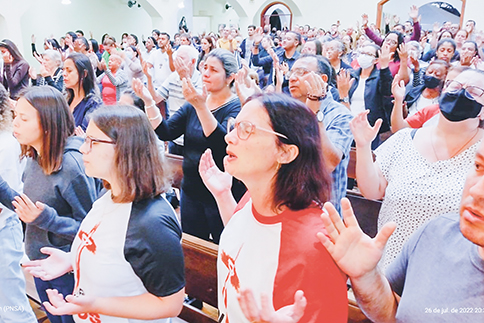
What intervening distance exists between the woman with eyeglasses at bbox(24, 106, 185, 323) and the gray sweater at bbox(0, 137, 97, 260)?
27 cm

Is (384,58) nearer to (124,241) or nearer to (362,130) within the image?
(362,130)

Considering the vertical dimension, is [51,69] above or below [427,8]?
below

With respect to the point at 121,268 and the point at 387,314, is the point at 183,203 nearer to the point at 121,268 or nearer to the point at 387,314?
the point at 121,268

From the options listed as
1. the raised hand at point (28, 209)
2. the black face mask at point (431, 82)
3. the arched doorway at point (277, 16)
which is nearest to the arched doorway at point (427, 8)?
the arched doorway at point (277, 16)

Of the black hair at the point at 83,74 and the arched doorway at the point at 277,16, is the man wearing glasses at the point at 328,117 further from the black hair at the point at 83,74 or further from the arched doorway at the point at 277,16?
the arched doorway at the point at 277,16

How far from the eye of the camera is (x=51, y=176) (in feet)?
5.67

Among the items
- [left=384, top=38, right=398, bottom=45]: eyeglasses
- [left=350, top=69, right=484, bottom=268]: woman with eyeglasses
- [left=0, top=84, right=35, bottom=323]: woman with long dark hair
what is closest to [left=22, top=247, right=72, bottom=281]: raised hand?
[left=0, top=84, right=35, bottom=323]: woman with long dark hair

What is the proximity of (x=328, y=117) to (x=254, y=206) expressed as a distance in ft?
3.06

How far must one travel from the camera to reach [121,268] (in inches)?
49.5

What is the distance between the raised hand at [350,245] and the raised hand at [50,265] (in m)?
1.04

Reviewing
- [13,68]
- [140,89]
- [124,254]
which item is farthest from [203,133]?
[13,68]

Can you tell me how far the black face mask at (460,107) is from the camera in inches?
57.0

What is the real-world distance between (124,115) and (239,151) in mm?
526

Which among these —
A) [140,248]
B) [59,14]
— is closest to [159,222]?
[140,248]
